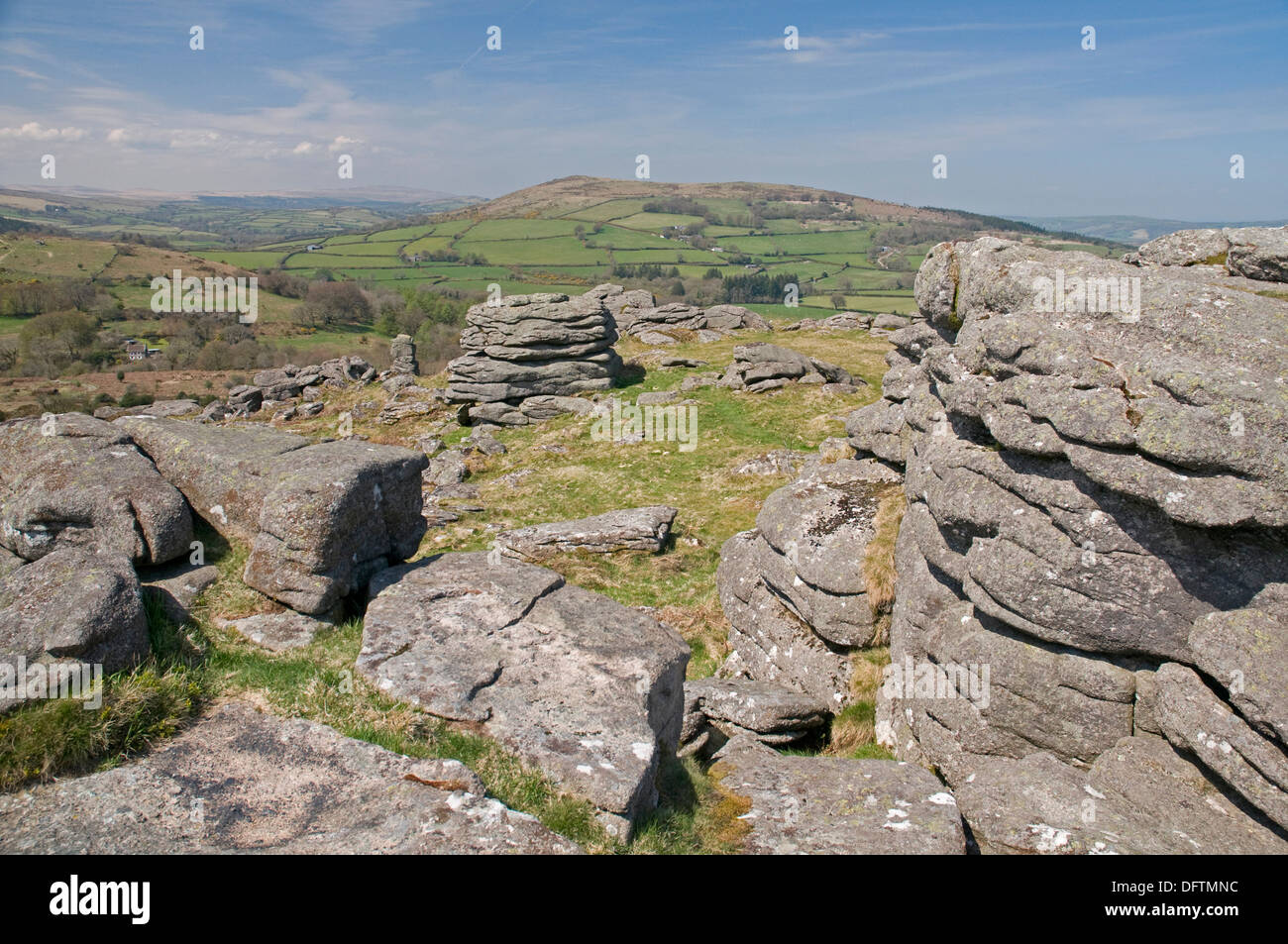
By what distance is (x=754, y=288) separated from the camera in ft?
373

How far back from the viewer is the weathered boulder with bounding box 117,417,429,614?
9883 mm

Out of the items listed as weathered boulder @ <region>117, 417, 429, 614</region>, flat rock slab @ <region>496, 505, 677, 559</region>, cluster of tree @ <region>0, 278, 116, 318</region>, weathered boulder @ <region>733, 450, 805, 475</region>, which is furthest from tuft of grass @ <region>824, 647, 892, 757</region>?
cluster of tree @ <region>0, 278, 116, 318</region>

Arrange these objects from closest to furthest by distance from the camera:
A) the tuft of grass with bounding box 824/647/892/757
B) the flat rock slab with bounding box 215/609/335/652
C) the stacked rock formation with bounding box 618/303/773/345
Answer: the flat rock slab with bounding box 215/609/335/652
the tuft of grass with bounding box 824/647/892/757
the stacked rock formation with bounding box 618/303/773/345

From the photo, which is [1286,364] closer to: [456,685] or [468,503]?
[456,685]

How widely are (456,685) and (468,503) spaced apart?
66.9 ft

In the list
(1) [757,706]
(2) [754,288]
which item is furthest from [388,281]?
(1) [757,706]

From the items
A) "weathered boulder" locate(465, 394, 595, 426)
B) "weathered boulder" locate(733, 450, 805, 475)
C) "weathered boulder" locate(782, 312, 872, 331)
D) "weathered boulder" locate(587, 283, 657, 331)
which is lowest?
"weathered boulder" locate(733, 450, 805, 475)

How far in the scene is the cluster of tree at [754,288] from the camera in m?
107

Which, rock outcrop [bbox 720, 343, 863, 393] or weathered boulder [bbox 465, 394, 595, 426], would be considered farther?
weathered boulder [bbox 465, 394, 595, 426]

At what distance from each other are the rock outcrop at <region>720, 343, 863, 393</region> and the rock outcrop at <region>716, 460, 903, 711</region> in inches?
863

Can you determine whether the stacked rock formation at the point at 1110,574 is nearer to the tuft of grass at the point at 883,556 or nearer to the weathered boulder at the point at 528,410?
the tuft of grass at the point at 883,556

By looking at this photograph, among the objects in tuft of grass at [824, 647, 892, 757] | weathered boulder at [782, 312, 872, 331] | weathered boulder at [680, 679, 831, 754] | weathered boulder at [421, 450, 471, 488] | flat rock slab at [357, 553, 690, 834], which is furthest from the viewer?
weathered boulder at [782, 312, 872, 331]

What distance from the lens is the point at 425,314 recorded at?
90250 mm

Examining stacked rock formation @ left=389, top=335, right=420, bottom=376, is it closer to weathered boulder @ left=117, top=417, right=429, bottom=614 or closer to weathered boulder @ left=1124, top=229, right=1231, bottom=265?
weathered boulder @ left=117, top=417, right=429, bottom=614
